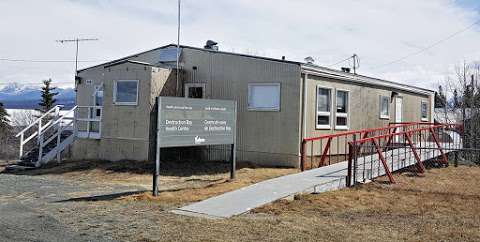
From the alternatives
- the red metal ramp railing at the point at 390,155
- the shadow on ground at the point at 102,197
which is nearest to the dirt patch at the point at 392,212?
the red metal ramp railing at the point at 390,155

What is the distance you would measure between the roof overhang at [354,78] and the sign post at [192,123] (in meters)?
3.94

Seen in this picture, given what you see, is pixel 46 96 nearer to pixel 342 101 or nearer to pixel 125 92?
pixel 125 92

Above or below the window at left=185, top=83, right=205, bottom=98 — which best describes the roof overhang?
above

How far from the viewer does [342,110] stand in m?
18.5

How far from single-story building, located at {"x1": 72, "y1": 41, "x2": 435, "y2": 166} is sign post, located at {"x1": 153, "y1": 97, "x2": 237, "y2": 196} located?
3.15 m

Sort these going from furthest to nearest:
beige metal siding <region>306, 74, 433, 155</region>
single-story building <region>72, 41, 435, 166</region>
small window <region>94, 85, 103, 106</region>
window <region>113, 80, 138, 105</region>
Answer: small window <region>94, 85, 103, 106</region> < window <region>113, 80, 138, 105</region> < beige metal siding <region>306, 74, 433, 155</region> < single-story building <region>72, 41, 435, 166</region>

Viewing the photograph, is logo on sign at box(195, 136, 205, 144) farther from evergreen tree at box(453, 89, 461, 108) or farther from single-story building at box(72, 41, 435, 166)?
evergreen tree at box(453, 89, 461, 108)

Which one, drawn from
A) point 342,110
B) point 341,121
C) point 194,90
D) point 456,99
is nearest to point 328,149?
point 341,121

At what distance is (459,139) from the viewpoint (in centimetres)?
2123

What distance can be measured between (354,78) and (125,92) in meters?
8.09

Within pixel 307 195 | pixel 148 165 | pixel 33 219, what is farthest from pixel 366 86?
pixel 33 219

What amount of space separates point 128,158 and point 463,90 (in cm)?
1900

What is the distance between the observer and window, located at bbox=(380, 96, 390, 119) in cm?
2133

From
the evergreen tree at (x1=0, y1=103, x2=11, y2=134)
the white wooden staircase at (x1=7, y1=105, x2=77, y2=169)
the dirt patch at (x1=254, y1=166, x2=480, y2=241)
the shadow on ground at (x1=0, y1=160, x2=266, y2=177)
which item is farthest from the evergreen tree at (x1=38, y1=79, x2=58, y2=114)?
the dirt patch at (x1=254, y1=166, x2=480, y2=241)
